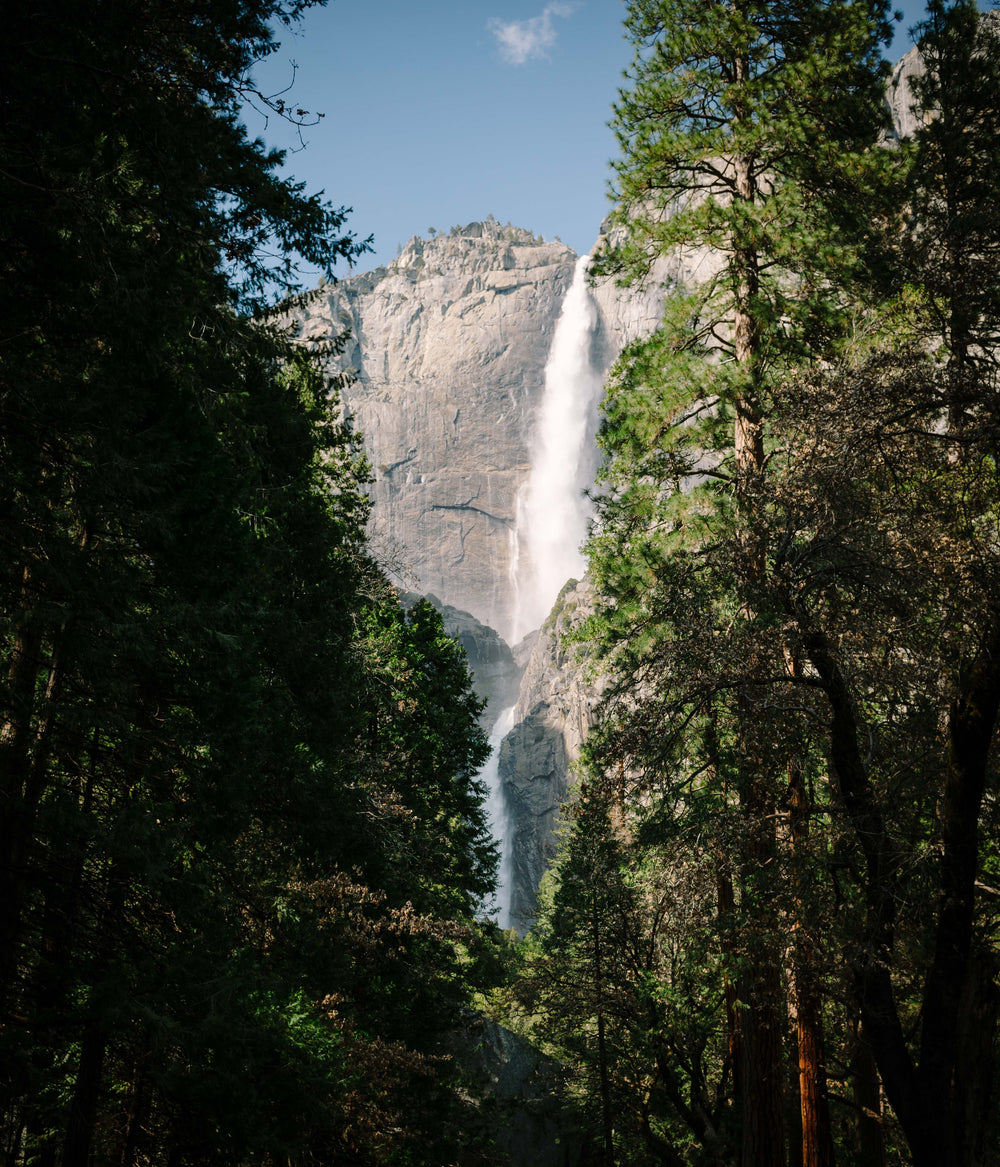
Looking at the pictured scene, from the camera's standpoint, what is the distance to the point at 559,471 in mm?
133375

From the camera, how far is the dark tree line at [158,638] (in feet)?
16.5

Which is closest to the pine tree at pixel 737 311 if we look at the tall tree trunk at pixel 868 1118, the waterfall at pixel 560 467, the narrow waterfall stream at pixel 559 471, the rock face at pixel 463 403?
the tall tree trunk at pixel 868 1118

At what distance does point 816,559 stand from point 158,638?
4.73 meters

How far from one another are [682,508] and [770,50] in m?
5.30

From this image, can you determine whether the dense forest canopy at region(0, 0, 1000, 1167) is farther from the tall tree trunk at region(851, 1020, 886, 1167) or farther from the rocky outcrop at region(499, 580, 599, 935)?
the rocky outcrop at region(499, 580, 599, 935)

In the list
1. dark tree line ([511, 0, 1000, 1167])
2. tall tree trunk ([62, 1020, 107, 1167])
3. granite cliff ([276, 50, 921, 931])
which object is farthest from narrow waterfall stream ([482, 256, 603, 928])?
tall tree trunk ([62, 1020, 107, 1167])

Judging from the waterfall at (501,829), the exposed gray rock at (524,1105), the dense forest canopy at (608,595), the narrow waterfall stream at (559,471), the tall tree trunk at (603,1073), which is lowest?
the exposed gray rock at (524,1105)

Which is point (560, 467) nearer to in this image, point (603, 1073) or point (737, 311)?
point (603, 1073)

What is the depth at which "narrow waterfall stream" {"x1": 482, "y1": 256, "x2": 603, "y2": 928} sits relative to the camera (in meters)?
129

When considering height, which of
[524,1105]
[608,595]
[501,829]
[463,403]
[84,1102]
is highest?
[463,403]

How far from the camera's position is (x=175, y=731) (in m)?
6.70

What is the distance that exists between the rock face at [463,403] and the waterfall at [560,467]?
1968 mm

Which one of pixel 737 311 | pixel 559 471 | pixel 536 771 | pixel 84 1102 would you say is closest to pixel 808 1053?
pixel 84 1102

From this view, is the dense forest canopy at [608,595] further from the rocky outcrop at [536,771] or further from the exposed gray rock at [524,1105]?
the rocky outcrop at [536,771]
